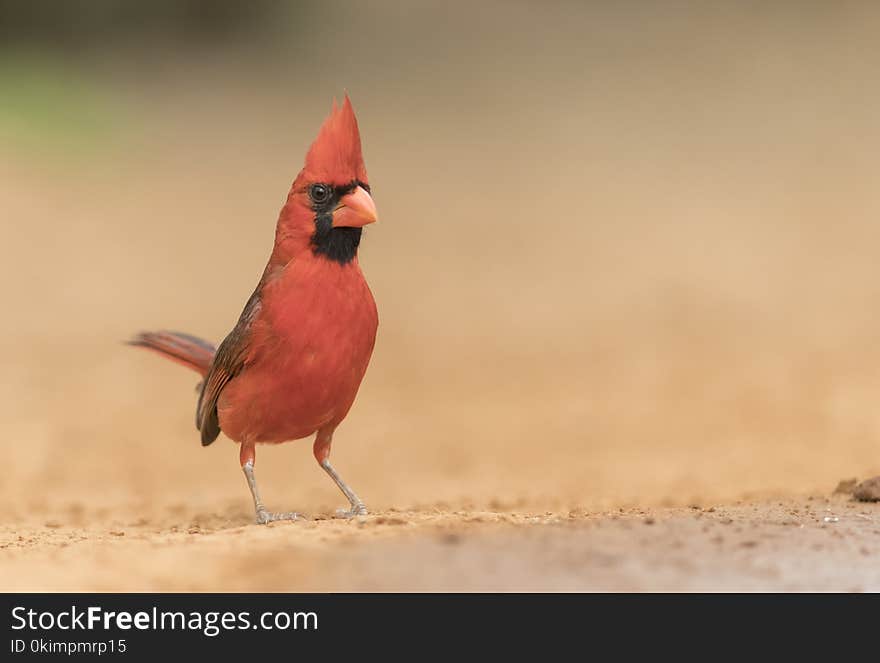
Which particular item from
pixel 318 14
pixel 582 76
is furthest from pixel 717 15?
pixel 318 14

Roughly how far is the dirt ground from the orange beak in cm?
102

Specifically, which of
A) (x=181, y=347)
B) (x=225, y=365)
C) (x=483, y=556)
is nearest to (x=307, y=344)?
(x=225, y=365)

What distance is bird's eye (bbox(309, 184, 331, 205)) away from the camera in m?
4.24

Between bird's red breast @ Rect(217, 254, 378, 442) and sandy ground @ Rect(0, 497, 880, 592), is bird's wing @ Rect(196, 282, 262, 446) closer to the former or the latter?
bird's red breast @ Rect(217, 254, 378, 442)

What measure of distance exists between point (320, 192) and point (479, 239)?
986 cm

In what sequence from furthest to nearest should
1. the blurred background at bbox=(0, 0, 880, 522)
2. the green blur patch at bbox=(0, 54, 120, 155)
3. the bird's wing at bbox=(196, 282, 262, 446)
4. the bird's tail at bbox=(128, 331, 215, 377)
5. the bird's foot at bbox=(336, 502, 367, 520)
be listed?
the green blur patch at bbox=(0, 54, 120, 155)
the blurred background at bbox=(0, 0, 880, 522)
the bird's tail at bbox=(128, 331, 215, 377)
the bird's foot at bbox=(336, 502, 367, 520)
the bird's wing at bbox=(196, 282, 262, 446)

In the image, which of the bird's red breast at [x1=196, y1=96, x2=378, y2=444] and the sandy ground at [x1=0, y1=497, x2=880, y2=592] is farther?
the bird's red breast at [x1=196, y1=96, x2=378, y2=444]

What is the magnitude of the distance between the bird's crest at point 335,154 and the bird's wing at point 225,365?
46 centimetres

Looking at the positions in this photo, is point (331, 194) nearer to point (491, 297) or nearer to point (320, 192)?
point (320, 192)

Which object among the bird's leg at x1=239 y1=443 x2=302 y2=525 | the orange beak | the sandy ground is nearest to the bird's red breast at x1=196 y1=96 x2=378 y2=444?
the orange beak

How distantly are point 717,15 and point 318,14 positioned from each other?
7.28m

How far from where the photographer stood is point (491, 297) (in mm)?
11750

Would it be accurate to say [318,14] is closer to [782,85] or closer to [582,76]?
[582,76]

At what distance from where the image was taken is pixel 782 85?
1873 centimetres
